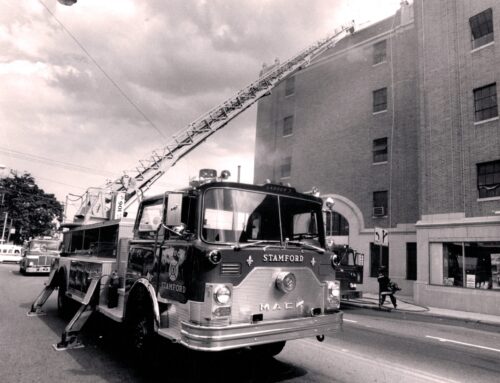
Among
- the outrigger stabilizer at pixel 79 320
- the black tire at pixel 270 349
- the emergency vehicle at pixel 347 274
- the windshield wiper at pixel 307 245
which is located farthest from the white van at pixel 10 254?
the windshield wiper at pixel 307 245

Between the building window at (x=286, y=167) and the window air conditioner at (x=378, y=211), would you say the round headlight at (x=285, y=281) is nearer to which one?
the window air conditioner at (x=378, y=211)

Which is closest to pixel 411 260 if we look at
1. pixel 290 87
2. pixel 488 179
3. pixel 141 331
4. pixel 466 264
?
pixel 466 264

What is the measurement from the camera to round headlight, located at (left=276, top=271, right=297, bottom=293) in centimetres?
477

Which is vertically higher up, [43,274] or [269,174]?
[269,174]

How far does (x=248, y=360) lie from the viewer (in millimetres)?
5836

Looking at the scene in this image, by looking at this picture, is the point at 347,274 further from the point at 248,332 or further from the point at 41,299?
the point at 248,332

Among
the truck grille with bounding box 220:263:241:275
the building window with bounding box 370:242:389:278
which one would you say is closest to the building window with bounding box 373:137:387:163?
the building window with bounding box 370:242:389:278

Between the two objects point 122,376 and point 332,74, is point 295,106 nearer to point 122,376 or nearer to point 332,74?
point 332,74

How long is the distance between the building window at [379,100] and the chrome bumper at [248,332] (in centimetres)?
1998

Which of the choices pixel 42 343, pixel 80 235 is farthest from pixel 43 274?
pixel 42 343

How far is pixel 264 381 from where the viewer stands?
493cm

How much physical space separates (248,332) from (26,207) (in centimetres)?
5394

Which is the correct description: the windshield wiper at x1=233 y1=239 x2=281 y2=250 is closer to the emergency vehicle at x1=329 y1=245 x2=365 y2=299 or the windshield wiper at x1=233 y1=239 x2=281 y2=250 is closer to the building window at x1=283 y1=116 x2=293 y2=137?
the emergency vehicle at x1=329 y1=245 x2=365 y2=299

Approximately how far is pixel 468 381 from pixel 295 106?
959 inches
